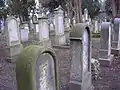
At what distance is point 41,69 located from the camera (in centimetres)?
257

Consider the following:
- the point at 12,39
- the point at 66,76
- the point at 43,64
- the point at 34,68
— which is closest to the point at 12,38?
the point at 12,39

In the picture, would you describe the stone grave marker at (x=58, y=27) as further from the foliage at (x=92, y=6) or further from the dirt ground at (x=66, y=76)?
the foliage at (x=92, y=6)

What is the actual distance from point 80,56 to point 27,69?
1910 millimetres

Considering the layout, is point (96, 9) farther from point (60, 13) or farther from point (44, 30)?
point (44, 30)

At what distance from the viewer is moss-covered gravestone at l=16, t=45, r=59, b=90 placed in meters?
2.35

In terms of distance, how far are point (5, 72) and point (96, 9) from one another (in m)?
17.7

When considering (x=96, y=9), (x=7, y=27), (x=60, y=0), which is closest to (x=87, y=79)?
(x=7, y=27)

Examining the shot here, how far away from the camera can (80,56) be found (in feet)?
13.3

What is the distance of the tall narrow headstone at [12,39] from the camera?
753 centimetres

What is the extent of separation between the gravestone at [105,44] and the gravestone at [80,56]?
190 centimetres

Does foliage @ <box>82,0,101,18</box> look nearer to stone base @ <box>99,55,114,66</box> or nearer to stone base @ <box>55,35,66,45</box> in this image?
stone base @ <box>55,35,66,45</box>

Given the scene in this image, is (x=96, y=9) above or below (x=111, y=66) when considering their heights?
above

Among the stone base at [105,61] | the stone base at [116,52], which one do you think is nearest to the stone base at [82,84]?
the stone base at [105,61]

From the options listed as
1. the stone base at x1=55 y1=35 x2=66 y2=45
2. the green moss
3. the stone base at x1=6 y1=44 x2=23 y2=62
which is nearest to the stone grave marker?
the stone base at x1=55 y1=35 x2=66 y2=45
